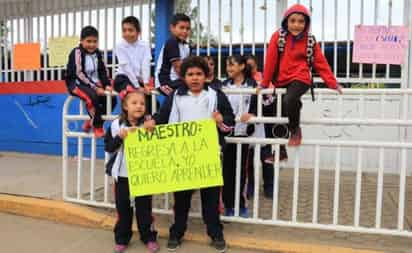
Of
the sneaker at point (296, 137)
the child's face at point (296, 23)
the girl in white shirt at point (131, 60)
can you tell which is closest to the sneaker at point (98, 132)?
the girl in white shirt at point (131, 60)

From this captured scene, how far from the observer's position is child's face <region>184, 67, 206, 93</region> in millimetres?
3822

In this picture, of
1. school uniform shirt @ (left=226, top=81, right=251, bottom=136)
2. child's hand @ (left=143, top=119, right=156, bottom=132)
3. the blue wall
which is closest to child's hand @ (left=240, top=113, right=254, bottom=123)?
school uniform shirt @ (left=226, top=81, right=251, bottom=136)

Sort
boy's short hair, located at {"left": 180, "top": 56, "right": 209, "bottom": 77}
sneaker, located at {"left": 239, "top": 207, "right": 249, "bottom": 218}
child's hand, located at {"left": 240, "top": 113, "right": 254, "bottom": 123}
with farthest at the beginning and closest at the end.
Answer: sneaker, located at {"left": 239, "top": 207, "right": 249, "bottom": 218} → child's hand, located at {"left": 240, "top": 113, "right": 254, "bottom": 123} → boy's short hair, located at {"left": 180, "top": 56, "right": 209, "bottom": 77}

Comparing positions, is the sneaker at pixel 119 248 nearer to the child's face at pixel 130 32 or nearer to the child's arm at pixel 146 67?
the child's arm at pixel 146 67

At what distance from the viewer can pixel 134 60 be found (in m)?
4.69

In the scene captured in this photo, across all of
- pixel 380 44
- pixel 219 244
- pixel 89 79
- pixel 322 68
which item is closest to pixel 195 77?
pixel 322 68

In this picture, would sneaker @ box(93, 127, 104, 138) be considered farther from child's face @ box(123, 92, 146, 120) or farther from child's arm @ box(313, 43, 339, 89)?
child's arm @ box(313, 43, 339, 89)

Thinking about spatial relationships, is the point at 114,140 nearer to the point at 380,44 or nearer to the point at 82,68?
the point at 82,68

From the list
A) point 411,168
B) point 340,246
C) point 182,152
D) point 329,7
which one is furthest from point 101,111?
point 411,168

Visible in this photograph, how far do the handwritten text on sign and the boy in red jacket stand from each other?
0.65 metres

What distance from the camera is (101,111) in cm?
470

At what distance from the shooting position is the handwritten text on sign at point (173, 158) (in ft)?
12.6

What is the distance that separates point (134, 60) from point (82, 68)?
1.79 ft

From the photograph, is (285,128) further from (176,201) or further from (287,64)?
(176,201)
